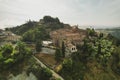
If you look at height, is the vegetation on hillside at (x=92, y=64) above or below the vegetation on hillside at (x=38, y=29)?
below

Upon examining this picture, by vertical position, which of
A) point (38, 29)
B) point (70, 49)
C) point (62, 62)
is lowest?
point (62, 62)

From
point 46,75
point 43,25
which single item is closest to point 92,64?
point 46,75

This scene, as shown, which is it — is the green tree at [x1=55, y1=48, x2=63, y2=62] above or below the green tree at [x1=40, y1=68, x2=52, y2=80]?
above

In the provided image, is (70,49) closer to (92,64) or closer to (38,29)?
(92,64)

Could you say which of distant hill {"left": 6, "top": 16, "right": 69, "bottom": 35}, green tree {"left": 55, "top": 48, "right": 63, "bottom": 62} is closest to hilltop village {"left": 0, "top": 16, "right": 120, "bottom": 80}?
green tree {"left": 55, "top": 48, "right": 63, "bottom": 62}

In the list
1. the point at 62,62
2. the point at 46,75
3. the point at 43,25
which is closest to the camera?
the point at 46,75

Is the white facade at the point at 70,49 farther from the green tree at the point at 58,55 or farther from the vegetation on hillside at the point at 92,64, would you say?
the green tree at the point at 58,55

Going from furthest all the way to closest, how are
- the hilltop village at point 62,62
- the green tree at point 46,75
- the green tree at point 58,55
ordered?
the green tree at point 58,55 → the hilltop village at point 62,62 → the green tree at point 46,75

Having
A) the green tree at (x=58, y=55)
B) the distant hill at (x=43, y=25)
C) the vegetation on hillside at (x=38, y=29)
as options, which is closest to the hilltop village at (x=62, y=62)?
the green tree at (x=58, y=55)

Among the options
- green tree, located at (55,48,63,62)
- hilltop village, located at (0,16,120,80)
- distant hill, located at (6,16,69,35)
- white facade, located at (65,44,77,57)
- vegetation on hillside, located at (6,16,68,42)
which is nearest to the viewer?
hilltop village, located at (0,16,120,80)

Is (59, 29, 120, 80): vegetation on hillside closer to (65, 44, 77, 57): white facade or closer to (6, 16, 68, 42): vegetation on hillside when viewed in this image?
(65, 44, 77, 57): white facade

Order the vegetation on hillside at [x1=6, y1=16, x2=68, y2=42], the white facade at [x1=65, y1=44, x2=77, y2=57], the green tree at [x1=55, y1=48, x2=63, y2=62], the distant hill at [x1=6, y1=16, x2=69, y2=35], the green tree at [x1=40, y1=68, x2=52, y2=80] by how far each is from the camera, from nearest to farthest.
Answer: the green tree at [x1=40, y1=68, x2=52, y2=80] → the green tree at [x1=55, y1=48, x2=63, y2=62] → the white facade at [x1=65, y1=44, x2=77, y2=57] → the vegetation on hillside at [x1=6, y1=16, x2=68, y2=42] → the distant hill at [x1=6, y1=16, x2=69, y2=35]
